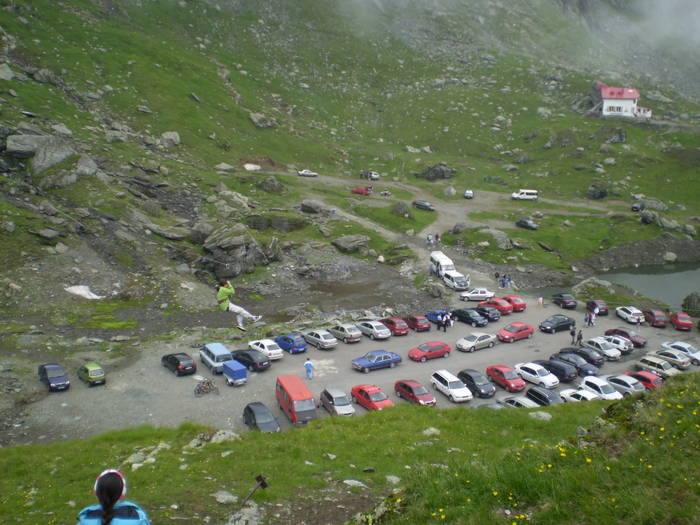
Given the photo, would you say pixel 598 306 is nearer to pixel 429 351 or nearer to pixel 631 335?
pixel 631 335

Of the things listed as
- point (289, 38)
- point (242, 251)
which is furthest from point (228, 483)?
point (289, 38)

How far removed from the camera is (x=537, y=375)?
3769 cm

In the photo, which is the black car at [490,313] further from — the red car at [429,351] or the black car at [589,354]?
the red car at [429,351]

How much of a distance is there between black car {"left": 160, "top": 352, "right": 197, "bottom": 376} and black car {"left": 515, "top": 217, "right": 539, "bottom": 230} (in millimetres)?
63735

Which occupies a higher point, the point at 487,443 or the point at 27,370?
the point at 487,443

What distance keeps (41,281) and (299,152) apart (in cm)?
7118

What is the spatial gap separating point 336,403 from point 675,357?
3091cm

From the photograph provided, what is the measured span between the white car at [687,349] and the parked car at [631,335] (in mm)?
1721

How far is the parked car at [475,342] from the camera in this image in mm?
44250

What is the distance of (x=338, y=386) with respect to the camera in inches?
1435

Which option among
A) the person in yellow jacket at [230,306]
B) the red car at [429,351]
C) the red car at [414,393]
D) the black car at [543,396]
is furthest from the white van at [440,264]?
the red car at [414,393]

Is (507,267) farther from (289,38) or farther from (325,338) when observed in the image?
(289,38)

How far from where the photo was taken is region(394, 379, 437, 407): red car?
33.0m

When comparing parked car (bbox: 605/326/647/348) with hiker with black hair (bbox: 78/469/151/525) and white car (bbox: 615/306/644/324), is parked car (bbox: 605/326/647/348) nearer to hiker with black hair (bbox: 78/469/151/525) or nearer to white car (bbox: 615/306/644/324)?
white car (bbox: 615/306/644/324)
